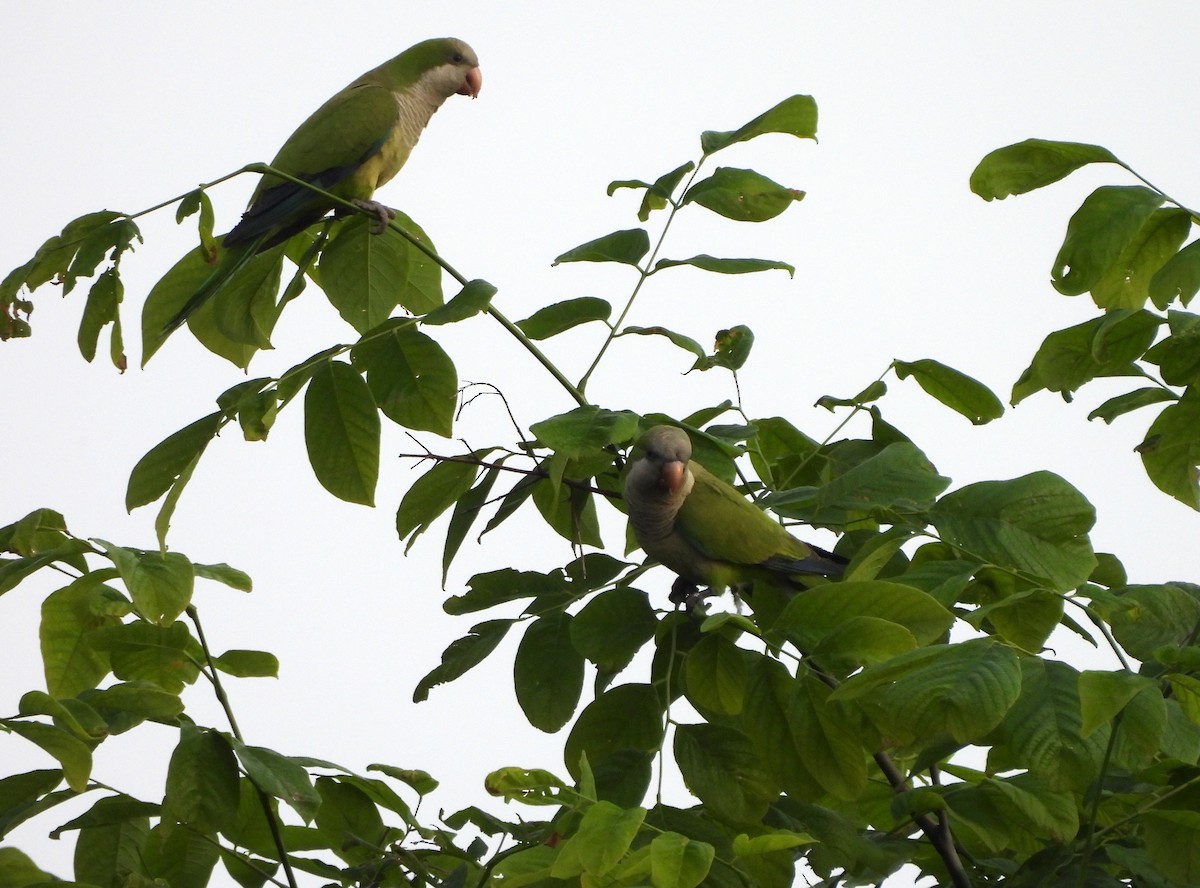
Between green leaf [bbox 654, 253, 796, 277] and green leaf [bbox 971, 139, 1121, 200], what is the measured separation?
0.37 m

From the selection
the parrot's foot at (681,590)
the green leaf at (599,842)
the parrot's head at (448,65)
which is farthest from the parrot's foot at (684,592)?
the parrot's head at (448,65)

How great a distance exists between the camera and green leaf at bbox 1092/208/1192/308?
1.98 meters

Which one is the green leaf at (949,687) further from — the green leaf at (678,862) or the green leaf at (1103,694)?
the green leaf at (678,862)

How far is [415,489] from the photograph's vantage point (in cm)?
202

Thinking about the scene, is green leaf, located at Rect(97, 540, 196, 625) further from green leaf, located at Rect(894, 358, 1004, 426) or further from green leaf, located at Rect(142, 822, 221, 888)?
green leaf, located at Rect(894, 358, 1004, 426)

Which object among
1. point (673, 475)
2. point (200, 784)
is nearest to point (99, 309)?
point (200, 784)

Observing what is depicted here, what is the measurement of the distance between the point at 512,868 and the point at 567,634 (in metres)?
0.68

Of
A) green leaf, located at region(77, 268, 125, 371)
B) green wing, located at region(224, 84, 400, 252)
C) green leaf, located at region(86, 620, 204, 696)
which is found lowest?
green leaf, located at region(86, 620, 204, 696)

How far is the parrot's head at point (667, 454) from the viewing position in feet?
7.44

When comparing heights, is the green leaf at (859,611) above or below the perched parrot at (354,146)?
below

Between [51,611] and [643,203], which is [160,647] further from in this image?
[643,203]

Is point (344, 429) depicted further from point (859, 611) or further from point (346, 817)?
point (859, 611)

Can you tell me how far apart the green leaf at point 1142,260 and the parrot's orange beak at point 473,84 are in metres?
2.16

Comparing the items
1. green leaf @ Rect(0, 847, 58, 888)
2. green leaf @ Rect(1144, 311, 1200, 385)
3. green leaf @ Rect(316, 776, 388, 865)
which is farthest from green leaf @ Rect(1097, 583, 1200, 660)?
green leaf @ Rect(0, 847, 58, 888)
